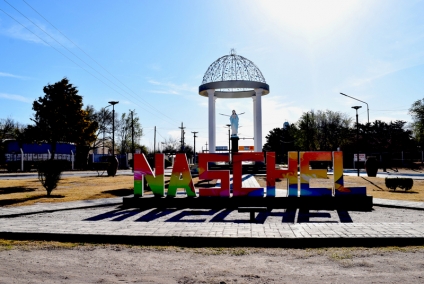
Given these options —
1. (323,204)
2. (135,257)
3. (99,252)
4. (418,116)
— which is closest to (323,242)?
(135,257)

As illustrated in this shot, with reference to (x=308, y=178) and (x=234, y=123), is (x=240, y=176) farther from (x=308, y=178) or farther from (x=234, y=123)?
(x=234, y=123)

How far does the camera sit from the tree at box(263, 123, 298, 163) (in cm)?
8448

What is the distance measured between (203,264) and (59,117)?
39.4 meters

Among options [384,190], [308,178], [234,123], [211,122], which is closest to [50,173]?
[308,178]

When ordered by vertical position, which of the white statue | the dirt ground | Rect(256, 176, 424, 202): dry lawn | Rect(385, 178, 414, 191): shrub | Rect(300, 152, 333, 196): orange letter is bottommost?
the dirt ground

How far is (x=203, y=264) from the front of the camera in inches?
258

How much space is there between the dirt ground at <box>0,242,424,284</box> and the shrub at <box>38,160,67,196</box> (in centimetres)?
1007

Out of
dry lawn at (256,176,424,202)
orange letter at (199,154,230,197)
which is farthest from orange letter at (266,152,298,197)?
dry lawn at (256,176,424,202)

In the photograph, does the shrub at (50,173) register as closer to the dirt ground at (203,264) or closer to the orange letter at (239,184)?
the orange letter at (239,184)

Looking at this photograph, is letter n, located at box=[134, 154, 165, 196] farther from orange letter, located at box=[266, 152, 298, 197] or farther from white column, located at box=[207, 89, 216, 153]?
white column, located at box=[207, 89, 216, 153]

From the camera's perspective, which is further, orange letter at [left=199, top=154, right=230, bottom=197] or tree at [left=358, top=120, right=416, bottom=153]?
tree at [left=358, top=120, right=416, bottom=153]

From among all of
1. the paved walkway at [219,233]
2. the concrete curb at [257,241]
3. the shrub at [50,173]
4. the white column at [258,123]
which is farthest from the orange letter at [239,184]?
the white column at [258,123]

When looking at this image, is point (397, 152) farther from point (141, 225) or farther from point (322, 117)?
point (141, 225)

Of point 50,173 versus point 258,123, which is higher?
point 258,123
